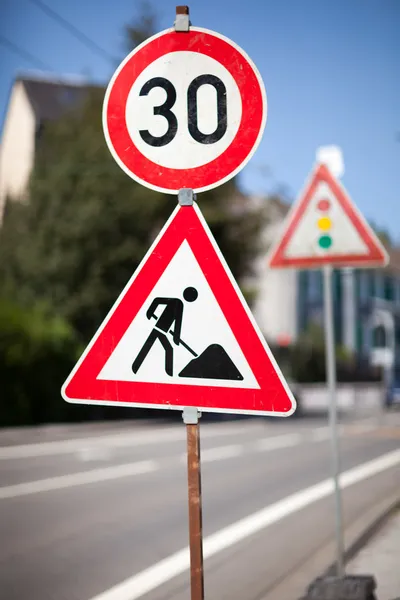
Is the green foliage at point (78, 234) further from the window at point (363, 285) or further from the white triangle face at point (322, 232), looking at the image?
the window at point (363, 285)

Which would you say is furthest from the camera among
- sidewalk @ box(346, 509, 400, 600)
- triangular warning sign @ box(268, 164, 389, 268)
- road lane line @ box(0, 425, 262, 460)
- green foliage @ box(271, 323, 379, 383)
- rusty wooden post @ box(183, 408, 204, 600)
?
green foliage @ box(271, 323, 379, 383)

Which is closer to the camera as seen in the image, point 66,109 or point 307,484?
point 307,484

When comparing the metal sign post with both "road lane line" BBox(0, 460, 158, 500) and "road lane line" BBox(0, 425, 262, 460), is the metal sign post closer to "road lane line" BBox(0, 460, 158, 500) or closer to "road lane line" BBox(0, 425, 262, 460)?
"road lane line" BBox(0, 460, 158, 500)

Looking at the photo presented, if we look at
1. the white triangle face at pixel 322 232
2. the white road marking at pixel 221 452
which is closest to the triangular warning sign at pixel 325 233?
the white triangle face at pixel 322 232

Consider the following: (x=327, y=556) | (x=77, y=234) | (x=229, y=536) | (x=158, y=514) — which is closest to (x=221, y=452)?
(x=158, y=514)

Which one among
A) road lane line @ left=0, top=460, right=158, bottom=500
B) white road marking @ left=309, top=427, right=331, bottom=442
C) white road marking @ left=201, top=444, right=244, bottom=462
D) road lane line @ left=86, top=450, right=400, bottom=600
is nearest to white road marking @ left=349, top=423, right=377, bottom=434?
white road marking @ left=309, top=427, right=331, bottom=442

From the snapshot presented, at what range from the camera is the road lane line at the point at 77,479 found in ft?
33.5

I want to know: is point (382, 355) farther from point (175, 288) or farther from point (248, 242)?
point (175, 288)

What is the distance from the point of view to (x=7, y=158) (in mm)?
43469

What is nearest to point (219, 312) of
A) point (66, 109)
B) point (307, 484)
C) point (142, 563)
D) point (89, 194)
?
point (142, 563)

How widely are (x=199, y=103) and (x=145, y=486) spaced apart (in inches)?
332

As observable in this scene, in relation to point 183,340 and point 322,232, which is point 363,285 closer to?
point 322,232

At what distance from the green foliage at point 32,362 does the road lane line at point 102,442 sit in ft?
12.0

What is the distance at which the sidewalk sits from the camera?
17.2 ft
